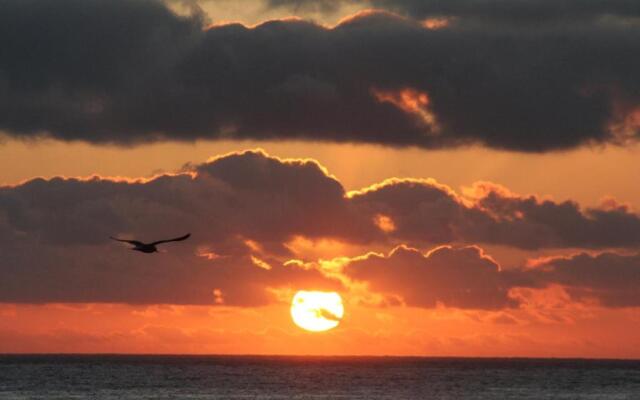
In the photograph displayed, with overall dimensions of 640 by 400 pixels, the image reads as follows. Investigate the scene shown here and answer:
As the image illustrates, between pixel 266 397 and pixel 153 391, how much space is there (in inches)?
821

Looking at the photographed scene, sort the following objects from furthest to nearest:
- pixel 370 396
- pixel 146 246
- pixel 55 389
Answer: pixel 55 389
pixel 370 396
pixel 146 246

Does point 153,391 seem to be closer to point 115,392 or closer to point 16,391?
point 115,392

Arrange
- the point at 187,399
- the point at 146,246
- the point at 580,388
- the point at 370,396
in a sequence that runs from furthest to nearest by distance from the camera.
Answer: the point at 580,388 → the point at 370,396 → the point at 187,399 → the point at 146,246

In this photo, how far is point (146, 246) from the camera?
75.7m

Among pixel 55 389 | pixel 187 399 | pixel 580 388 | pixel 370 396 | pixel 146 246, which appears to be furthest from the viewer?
pixel 580 388

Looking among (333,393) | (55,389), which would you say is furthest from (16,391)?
(333,393)

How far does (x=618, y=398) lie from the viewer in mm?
163750

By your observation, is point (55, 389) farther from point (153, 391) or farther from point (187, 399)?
point (187, 399)

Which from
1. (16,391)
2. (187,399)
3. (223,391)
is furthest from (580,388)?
(16,391)

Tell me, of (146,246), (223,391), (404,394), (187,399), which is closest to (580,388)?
(404,394)

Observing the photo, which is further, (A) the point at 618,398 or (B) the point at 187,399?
(A) the point at 618,398

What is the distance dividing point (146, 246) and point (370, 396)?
89540 millimetres

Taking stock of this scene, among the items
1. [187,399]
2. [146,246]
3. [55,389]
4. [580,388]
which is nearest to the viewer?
[146,246]

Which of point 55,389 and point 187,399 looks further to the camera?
point 55,389
